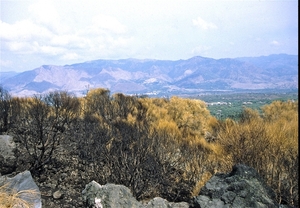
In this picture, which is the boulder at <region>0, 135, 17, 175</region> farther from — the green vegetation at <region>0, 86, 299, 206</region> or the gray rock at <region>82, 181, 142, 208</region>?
the gray rock at <region>82, 181, 142, 208</region>

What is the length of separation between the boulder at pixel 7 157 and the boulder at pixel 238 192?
1120cm

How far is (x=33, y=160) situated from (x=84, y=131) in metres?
3.83

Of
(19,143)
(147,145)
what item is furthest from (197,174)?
(19,143)

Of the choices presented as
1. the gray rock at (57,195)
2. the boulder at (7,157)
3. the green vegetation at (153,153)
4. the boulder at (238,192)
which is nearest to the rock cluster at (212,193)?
the boulder at (238,192)

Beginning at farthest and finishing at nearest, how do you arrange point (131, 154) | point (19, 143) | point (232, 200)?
1. point (19, 143)
2. point (131, 154)
3. point (232, 200)

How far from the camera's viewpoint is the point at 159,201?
8914 mm

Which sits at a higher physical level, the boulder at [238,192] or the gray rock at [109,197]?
the boulder at [238,192]

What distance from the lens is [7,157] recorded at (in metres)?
15.3

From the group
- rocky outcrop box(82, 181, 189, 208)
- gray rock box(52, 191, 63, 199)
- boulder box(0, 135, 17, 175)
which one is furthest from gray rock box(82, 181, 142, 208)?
boulder box(0, 135, 17, 175)

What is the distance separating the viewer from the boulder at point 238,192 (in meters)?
7.98

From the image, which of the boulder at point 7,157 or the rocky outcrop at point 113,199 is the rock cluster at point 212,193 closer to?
the rocky outcrop at point 113,199

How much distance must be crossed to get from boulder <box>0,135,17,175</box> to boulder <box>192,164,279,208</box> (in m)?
11.2

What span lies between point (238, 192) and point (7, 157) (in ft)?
41.8

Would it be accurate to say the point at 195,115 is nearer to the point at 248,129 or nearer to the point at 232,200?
the point at 248,129
